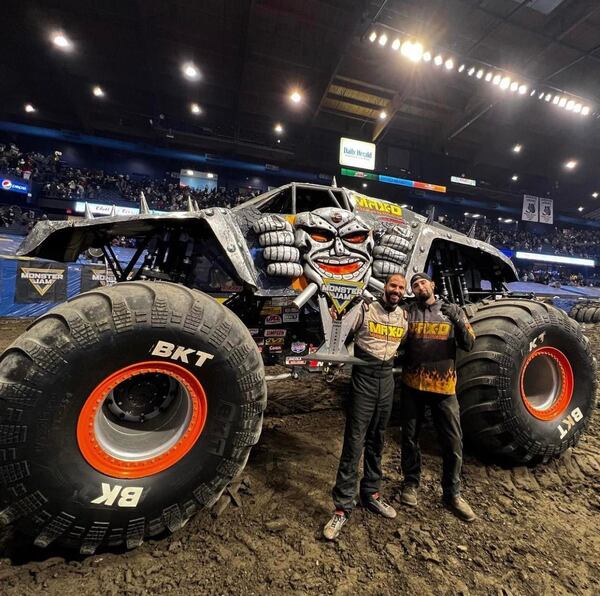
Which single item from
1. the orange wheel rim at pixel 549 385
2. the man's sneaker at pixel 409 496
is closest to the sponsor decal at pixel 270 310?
the man's sneaker at pixel 409 496

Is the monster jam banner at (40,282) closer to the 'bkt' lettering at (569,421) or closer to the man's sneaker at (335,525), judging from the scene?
the man's sneaker at (335,525)

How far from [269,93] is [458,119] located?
43.2 feet

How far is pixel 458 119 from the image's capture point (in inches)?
843

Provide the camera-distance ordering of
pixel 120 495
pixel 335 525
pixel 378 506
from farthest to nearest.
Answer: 1. pixel 378 506
2. pixel 335 525
3. pixel 120 495

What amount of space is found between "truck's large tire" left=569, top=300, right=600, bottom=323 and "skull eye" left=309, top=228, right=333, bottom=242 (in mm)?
14085

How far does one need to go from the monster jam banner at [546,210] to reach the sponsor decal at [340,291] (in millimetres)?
36529

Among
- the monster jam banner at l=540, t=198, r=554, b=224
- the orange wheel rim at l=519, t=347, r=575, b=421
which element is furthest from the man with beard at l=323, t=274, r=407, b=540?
the monster jam banner at l=540, t=198, r=554, b=224

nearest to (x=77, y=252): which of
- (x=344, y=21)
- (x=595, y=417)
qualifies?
(x=595, y=417)

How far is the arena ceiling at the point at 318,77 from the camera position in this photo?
13930 millimetres

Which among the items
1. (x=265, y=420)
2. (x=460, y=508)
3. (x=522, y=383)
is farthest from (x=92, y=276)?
(x=522, y=383)

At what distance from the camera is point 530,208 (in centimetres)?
2970

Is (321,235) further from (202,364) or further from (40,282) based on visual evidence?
(40,282)

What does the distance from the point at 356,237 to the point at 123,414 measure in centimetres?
234

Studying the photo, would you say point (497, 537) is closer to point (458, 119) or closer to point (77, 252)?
point (77, 252)
